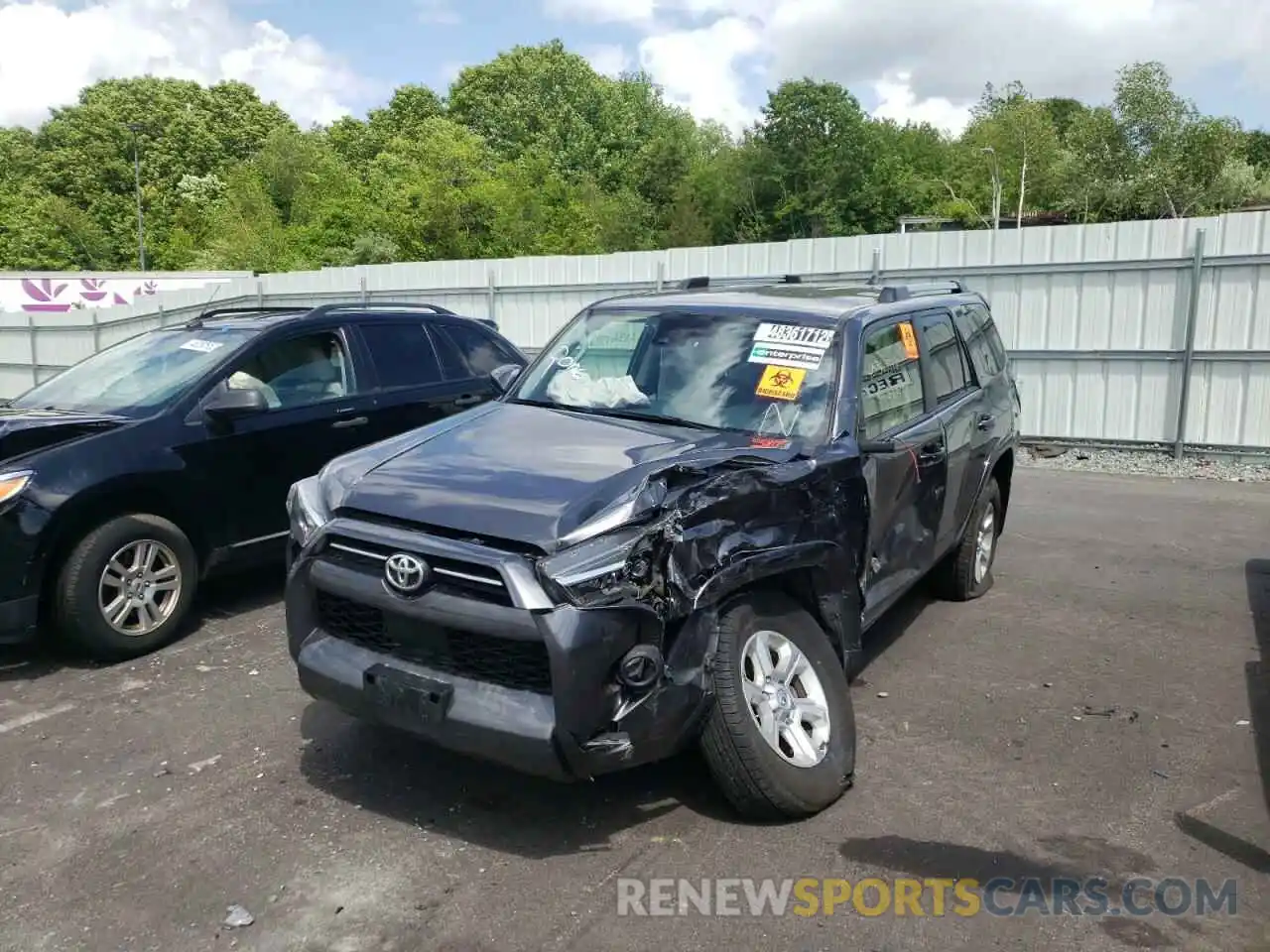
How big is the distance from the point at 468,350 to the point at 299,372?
147cm

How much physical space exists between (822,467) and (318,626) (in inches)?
78.0

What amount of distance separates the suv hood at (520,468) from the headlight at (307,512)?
63mm

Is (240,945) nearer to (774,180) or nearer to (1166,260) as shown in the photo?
(1166,260)

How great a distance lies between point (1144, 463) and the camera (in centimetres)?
1116

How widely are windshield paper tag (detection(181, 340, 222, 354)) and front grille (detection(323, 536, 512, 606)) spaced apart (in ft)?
10.7

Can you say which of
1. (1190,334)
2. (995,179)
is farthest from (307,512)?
(995,179)

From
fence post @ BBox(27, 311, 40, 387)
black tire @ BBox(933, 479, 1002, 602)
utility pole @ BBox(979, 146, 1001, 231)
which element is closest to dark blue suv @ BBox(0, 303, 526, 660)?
black tire @ BBox(933, 479, 1002, 602)

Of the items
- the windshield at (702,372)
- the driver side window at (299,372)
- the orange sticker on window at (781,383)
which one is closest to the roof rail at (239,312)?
the driver side window at (299,372)

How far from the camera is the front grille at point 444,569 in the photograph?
3.22 metres

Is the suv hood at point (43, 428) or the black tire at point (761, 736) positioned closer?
the black tire at point (761, 736)

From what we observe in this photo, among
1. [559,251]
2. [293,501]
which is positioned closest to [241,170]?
[559,251]

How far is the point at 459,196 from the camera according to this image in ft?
122

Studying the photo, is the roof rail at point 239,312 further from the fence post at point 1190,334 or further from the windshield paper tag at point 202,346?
the fence post at point 1190,334

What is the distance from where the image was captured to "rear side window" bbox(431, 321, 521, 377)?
7.47 meters
